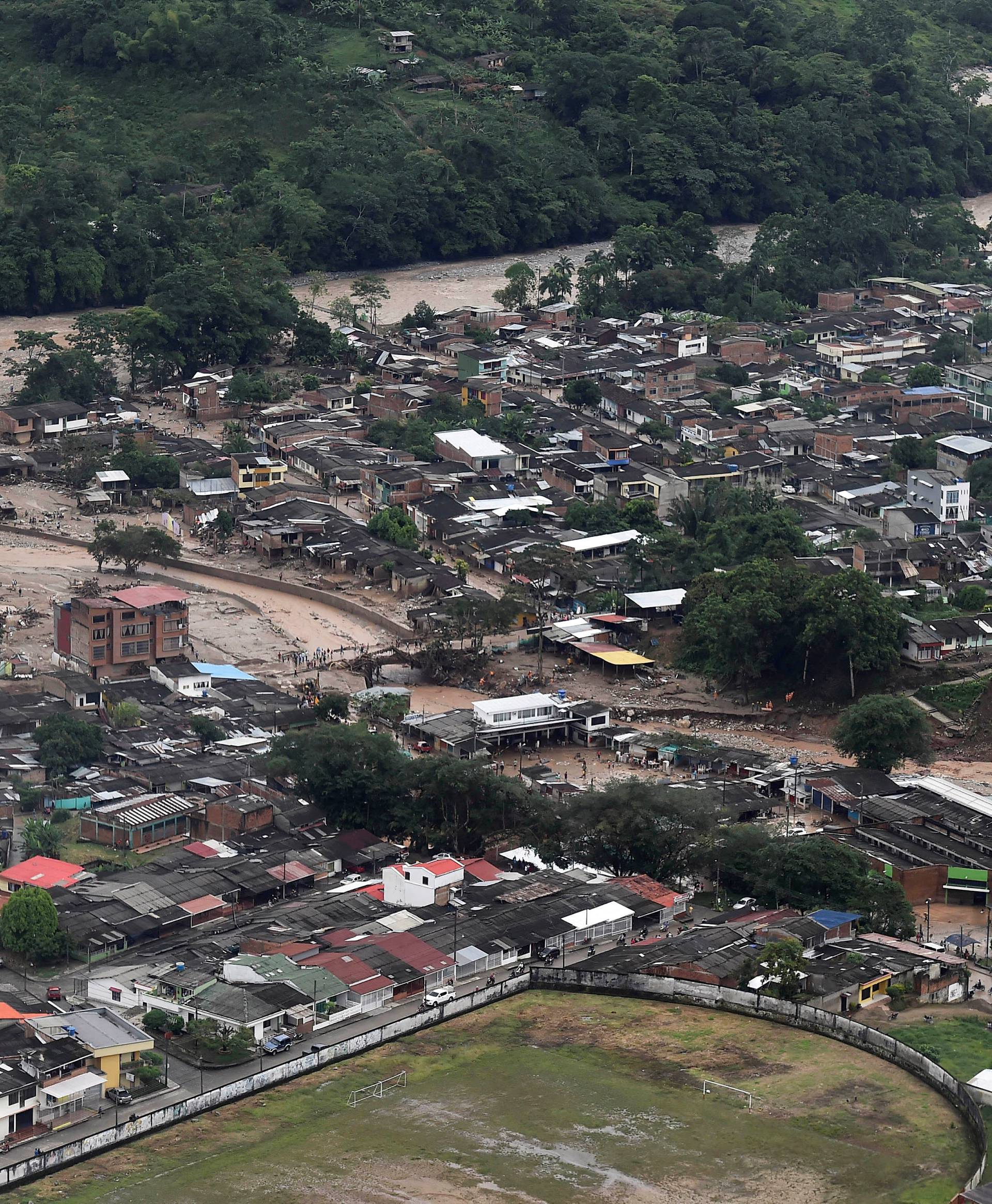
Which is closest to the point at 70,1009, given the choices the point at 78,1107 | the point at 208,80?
the point at 78,1107

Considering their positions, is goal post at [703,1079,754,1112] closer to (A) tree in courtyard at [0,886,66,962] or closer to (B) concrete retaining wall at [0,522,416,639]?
(A) tree in courtyard at [0,886,66,962]

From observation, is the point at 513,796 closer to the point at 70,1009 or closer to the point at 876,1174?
the point at 70,1009

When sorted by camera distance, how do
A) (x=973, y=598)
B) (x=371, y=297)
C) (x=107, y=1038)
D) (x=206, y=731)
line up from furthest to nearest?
1. (x=371, y=297)
2. (x=973, y=598)
3. (x=206, y=731)
4. (x=107, y=1038)

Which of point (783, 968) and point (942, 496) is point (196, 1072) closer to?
point (783, 968)

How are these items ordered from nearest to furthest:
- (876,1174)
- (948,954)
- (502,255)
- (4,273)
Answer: (876,1174) → (948,954) → (4,273) → (502,255)

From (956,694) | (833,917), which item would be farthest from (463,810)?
(956,694)

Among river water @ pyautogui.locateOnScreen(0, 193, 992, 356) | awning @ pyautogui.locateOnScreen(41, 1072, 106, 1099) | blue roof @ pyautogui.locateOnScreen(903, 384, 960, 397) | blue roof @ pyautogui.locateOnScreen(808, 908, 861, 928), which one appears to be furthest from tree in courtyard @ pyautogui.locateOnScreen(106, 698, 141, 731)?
river water @ pyautogui.locateOnScreen(0, 193, 992, 356)
